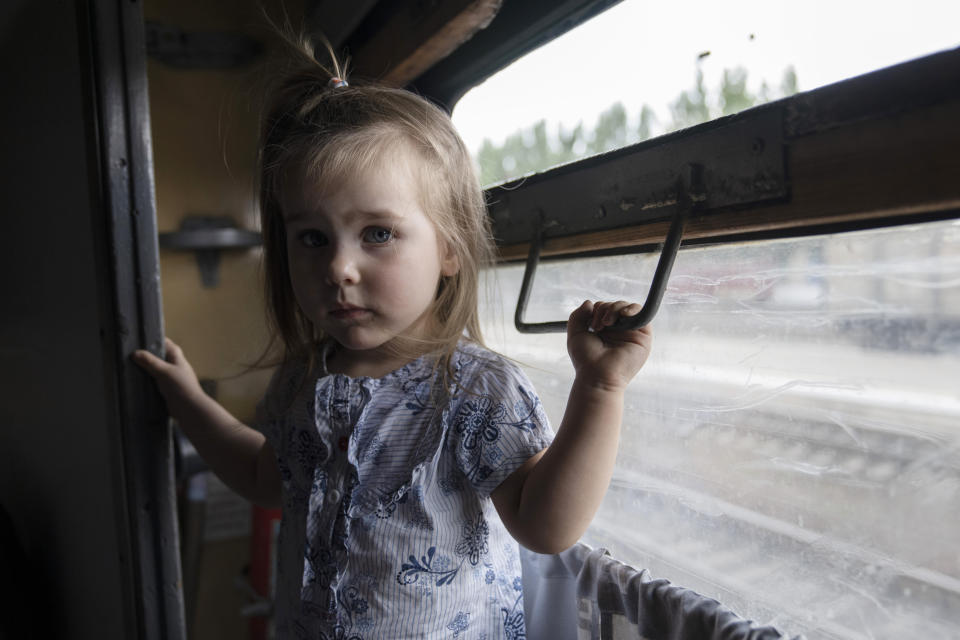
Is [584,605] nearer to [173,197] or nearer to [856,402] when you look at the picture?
[856,402]

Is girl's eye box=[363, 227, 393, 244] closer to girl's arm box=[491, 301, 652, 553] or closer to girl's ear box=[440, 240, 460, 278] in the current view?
girl's ear box=[440, 240, 460, 278]

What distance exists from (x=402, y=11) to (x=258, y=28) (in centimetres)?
75

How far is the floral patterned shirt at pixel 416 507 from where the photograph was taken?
0.88 meters

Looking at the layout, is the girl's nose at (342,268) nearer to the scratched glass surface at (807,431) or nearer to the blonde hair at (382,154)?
the blonde hair at (382,154)

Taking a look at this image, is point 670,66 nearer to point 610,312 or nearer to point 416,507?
point 610,312

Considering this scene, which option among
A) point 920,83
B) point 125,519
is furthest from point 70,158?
point 920,83

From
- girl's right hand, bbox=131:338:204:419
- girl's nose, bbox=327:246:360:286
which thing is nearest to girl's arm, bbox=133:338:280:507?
girl's right hand, bbox=131:338:204:419

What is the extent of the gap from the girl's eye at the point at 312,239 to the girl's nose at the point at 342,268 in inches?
2.4

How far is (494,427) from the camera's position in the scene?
86cm

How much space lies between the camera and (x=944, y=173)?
0.49m

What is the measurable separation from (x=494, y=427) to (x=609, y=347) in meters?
0.21

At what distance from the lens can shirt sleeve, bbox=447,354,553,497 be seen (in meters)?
0.84

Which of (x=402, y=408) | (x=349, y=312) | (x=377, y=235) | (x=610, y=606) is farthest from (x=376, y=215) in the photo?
(x=610, y=606)

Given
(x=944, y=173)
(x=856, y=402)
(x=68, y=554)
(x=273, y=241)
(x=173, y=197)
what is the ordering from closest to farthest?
1. (x=944, y=173)
2. (x=856, y=402)
3. (x=273, y=241)
4. (x=68, y=554)
5. (x=173, y=197)
